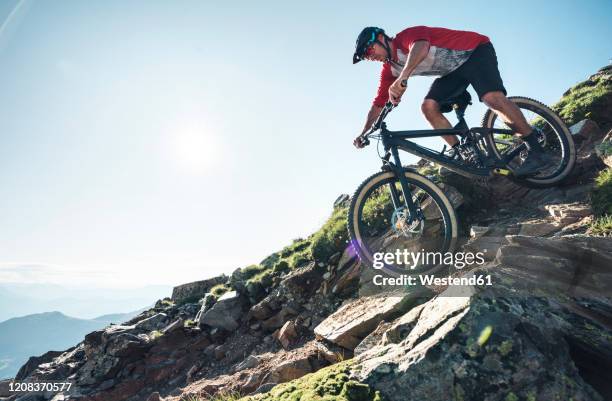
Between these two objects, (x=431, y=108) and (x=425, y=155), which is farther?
(x=431, y=108)

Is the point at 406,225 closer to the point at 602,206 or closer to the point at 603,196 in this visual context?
the point at 602,206

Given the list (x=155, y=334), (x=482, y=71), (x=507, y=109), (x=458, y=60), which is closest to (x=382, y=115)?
(x=458, y=60)

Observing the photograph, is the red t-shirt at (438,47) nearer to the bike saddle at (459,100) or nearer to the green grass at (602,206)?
the bike saddle at (459,100)

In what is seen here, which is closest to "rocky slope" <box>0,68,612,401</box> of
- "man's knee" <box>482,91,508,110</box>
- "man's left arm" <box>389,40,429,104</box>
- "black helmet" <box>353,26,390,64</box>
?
"man's knee" <box>482,91,508,110</box>

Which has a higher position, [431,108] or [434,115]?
[431,108]

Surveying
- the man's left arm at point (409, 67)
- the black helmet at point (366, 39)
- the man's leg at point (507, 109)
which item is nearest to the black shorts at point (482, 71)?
the man's leg at point (507, 109)

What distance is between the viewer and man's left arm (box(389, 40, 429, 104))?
5.45 metres

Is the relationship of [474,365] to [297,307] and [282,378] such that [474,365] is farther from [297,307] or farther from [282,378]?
[297,307]

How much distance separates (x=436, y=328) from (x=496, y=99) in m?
4.99

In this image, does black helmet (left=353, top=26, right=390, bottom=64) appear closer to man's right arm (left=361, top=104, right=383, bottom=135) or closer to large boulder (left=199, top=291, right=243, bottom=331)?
man's right arm (left=361, top=104, right=383, bottom=135)

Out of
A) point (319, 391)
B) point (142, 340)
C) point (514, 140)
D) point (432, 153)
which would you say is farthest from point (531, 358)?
point (142, 340)

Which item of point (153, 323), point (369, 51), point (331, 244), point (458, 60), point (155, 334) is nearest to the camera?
point (458, 60)

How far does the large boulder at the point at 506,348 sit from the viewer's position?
88.0 inches

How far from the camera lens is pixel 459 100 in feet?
21.7
